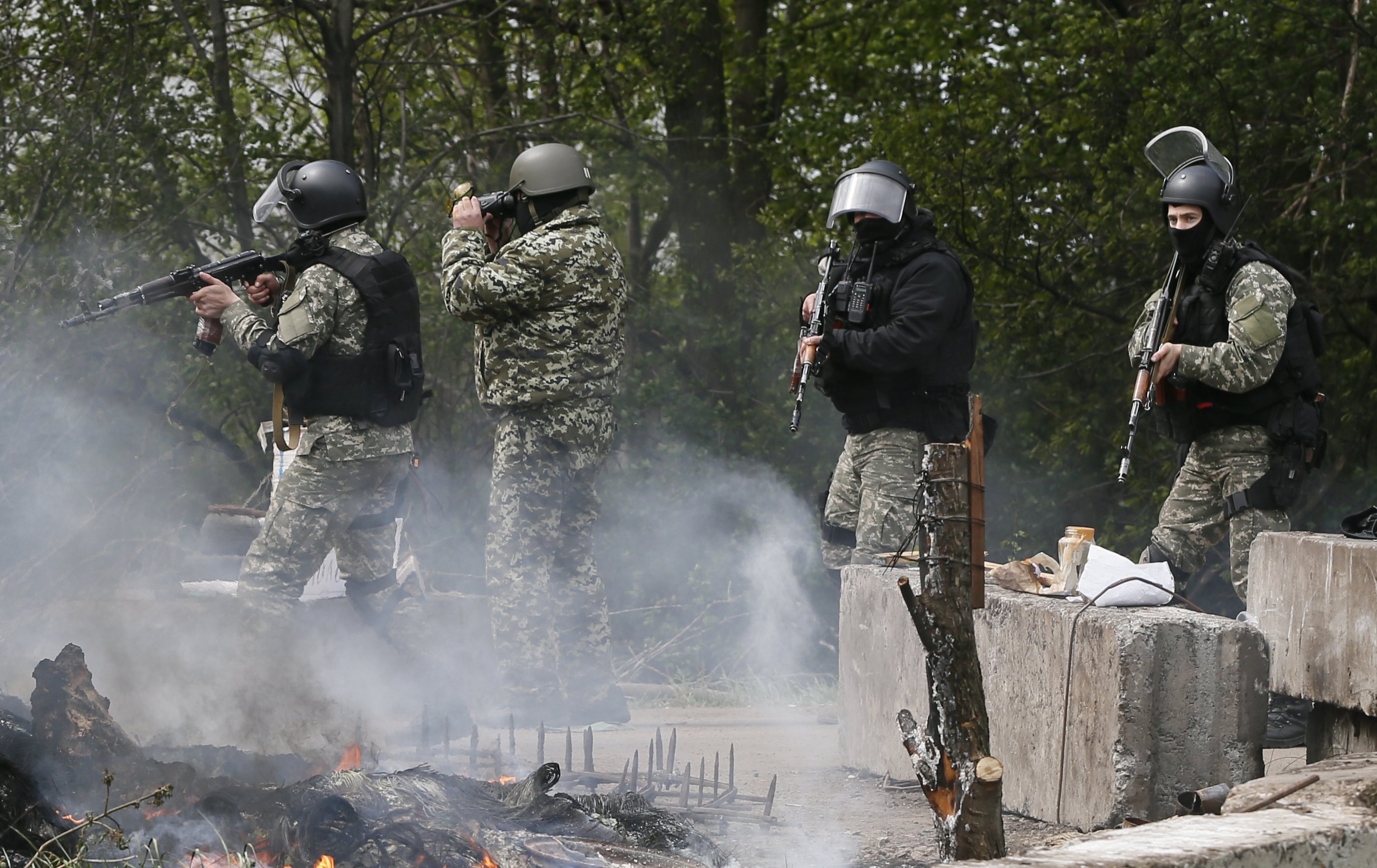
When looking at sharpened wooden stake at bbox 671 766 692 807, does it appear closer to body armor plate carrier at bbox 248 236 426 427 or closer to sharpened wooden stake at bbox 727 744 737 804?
sharpened wooden stake at bbox 727 744 737 804

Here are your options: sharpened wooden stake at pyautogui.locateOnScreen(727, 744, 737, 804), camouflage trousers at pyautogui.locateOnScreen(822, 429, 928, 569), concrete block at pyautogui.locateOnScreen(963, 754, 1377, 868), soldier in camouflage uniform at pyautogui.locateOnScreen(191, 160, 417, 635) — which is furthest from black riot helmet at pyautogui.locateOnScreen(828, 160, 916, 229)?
concrete block at pyautogui.locateOnScreen(963, 754, 1377, 868)

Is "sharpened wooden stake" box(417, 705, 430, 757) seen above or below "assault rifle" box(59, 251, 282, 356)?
below

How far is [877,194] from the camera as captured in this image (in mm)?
5375

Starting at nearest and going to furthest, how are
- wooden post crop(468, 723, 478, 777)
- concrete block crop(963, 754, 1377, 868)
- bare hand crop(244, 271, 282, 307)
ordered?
1. concrete block crop(963, 754, 1377, 868)
2. wooden post crop(468, 723, 478, 777)
3. bare hand crop(244, 271, 282, 307)

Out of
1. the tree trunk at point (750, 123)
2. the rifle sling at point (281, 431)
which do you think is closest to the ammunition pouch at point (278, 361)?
the rifle sling at point (281, 431)

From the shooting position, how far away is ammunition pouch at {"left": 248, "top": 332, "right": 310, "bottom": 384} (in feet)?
17.9

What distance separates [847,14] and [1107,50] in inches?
128

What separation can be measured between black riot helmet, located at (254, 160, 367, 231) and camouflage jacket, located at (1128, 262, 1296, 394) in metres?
3.36

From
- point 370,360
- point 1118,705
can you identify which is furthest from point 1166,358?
→ point 370,360

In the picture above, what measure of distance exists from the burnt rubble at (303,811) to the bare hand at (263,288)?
220 cm

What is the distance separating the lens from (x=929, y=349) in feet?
17.2

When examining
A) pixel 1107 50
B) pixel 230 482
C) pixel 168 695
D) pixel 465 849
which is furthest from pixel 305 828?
pixel 1107 50

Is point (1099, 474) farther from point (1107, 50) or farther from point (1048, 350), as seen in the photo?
point (1107, 50)

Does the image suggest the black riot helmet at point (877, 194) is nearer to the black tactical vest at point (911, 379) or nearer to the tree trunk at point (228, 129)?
the black tactical vest at point (911, 379)
